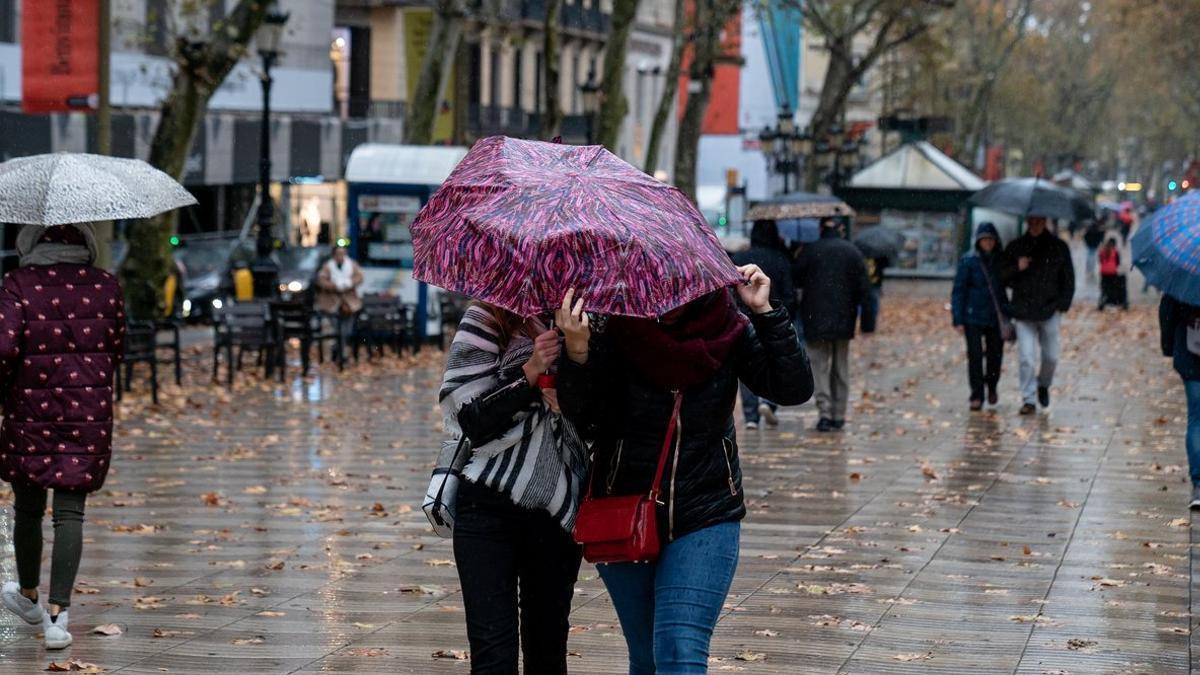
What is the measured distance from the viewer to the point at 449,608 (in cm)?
768

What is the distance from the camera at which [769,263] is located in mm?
13609

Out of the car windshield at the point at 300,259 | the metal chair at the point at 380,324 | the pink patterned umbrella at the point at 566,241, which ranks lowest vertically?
the car windshield at the point at 300,259

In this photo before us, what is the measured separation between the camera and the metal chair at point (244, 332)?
63.8ft

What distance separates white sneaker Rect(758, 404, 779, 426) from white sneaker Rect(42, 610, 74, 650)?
28.7 ft

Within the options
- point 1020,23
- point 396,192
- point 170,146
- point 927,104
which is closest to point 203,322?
point 396,192

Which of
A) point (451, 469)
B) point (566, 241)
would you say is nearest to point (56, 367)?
point (451, 469)

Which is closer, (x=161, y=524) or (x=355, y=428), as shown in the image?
(x=161, y=524)

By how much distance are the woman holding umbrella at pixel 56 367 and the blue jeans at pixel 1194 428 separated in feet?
19.1

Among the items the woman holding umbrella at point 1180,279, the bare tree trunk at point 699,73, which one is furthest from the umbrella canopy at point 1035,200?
the bare tree trunk at point 699,73

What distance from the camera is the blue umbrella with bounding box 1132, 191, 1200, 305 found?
9.57m

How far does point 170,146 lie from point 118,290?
51.5 feet

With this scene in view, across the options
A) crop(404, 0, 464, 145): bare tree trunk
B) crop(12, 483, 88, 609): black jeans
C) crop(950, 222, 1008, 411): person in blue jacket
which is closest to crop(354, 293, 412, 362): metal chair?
crop(404, 0, 464, 145): bare tree trunk

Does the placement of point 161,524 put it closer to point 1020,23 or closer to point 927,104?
point 1020,23

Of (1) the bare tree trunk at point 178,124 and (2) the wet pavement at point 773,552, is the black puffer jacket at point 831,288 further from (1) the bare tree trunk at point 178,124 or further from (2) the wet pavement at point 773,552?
(1) the bare tree trunk at point 178,124
